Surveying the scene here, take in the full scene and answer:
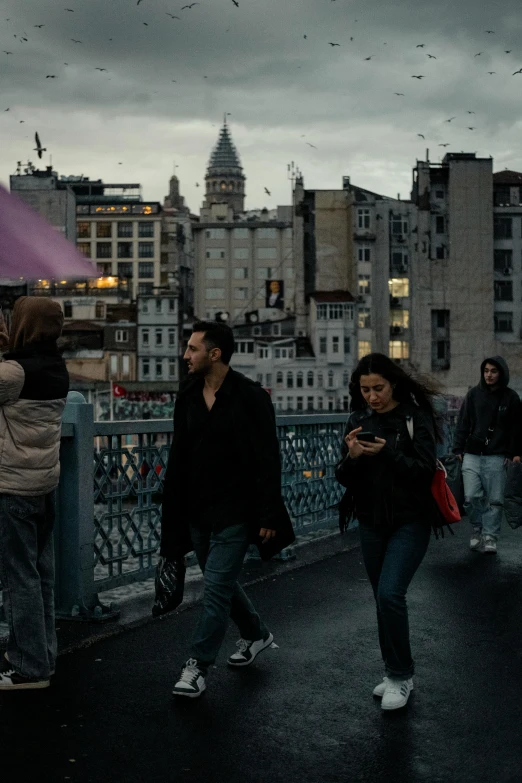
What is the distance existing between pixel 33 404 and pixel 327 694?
201 centimetres

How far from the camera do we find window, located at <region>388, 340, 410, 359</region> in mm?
103875

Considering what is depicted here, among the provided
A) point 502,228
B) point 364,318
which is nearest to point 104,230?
point 364,318

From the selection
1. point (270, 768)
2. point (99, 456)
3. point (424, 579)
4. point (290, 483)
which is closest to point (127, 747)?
point (270, 768)

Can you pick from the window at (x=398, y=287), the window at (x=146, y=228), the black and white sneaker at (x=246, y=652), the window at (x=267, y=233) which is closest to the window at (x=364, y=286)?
the window at (x=398, y=287)

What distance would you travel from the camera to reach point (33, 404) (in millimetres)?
5152

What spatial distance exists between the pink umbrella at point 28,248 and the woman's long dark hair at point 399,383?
176 cm

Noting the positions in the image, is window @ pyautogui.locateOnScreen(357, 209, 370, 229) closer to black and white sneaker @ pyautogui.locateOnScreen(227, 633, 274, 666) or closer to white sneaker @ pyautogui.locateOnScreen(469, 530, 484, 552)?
white sneaker @ pyautogui.locateOnScreen(469, 530, 484, 552)

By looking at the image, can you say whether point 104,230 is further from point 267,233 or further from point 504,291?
point 504,291

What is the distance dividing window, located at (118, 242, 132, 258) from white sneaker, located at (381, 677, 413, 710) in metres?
132

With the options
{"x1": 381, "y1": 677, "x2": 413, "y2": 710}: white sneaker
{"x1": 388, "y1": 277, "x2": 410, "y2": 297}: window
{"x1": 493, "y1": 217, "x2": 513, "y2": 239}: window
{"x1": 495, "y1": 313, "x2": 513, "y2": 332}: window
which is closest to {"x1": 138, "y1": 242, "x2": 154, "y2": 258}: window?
{"x1": 388, "y1": 277, "x2": 410, "y2": 297}: window

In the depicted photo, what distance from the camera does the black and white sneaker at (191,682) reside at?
505cm

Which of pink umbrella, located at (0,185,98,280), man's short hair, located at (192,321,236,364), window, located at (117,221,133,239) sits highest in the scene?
window, located at (117,221,133,239)

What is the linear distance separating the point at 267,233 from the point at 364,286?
27.2 meters

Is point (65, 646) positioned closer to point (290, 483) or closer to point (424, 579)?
point (424, 579)
